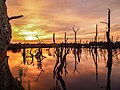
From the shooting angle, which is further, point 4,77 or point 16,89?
point 16,89

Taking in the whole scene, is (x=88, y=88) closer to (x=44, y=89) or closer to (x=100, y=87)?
(x=100, y=87)

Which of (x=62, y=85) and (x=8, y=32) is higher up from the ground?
(x=8, y=32)

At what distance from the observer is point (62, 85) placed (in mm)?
16703

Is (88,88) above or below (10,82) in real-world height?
below

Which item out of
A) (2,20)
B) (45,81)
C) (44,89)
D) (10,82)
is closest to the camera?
(2,20)

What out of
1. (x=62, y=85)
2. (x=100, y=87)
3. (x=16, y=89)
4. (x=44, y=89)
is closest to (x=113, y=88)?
(x=100, y=87)

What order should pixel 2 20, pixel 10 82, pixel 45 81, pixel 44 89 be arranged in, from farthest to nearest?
1. pixel 45 81
2. pixel 44 89
3. pixel 10 82
4. pixel 2 20

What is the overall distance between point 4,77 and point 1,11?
2.01 metres

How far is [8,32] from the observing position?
6934 mm

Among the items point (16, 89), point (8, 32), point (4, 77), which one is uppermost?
point (8, 32)

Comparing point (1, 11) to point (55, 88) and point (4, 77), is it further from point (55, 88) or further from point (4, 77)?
point (55, 88)

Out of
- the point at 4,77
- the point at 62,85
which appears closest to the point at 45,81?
the point at 62,85

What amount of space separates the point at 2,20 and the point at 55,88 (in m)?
10.3

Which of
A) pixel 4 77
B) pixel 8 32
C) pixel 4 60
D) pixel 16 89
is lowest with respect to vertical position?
pixel 16 89
